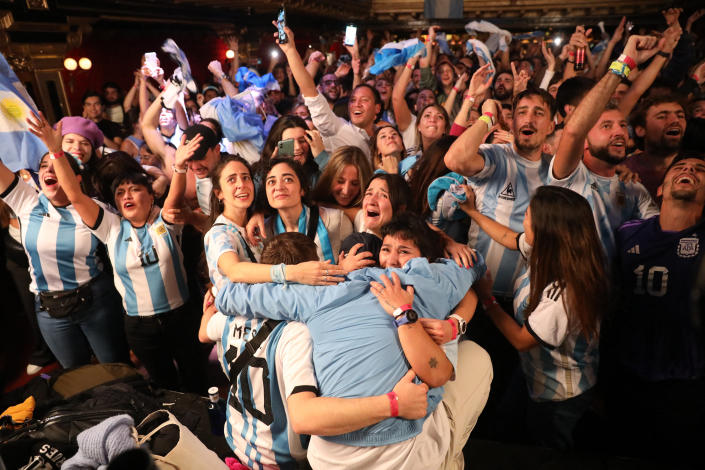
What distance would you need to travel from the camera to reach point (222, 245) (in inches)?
83.7

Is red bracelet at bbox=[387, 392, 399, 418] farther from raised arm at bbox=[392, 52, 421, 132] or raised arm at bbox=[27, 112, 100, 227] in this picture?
raised arm at bbox=[392, 52, 421, 132]

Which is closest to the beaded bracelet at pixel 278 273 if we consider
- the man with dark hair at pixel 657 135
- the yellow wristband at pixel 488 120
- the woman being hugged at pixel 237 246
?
the woman being hugged at pixel 237 246

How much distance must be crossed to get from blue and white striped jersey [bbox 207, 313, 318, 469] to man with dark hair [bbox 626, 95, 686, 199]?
258 centimetres

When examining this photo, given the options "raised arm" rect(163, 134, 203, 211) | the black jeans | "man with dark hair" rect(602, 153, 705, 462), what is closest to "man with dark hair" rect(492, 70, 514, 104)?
"man with dark hair" rect(602, 153, 705, 462)

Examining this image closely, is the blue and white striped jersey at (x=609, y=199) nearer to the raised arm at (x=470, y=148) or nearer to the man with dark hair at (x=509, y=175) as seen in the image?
the man with dark hair at (x=509, y=175)

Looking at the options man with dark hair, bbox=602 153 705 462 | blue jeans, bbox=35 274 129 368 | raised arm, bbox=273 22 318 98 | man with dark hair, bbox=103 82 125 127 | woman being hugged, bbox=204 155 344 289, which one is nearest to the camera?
woman being hugged, bbox=204 155 344 289

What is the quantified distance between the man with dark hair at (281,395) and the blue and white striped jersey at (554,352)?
2.37 ft

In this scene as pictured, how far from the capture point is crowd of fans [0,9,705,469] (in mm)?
1458

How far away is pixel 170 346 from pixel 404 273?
174 centimetres

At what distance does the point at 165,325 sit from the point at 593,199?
8.16 feet

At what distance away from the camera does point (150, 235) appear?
98.5 inches

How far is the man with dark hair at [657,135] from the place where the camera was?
2.72 meters

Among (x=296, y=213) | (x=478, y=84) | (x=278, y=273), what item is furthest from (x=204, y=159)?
(x=478, y=84)

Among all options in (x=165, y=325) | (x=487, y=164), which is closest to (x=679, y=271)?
(x=487, y=164)
